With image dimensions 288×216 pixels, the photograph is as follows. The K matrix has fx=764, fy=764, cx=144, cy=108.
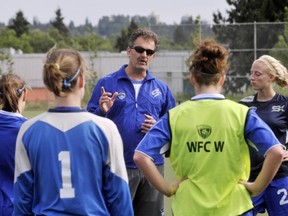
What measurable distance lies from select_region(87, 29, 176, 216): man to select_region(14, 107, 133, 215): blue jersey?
7.21 feet

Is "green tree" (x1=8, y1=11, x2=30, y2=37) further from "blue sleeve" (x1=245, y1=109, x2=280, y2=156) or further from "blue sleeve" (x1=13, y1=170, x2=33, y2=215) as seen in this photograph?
"blue sleeve" (x1=13, y1=170, x2=33, y2=215)

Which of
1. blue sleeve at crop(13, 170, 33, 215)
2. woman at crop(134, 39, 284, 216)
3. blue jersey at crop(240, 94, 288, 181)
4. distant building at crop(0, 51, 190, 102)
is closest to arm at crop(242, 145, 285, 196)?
woman at crop(134, 39, 284, 216)

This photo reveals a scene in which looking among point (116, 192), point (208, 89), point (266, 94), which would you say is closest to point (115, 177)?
point (116, 192)

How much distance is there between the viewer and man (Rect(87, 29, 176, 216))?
252 inches

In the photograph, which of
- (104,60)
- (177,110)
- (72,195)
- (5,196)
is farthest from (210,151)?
(104,60)

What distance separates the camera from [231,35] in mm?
28641

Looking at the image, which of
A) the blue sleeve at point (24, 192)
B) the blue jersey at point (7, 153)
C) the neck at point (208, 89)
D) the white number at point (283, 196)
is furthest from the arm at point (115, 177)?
the white number at point (283, 196)

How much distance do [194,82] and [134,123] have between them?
6.14 feet

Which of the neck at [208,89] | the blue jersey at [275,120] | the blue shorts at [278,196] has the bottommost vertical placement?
the blue shorts at [278,196]

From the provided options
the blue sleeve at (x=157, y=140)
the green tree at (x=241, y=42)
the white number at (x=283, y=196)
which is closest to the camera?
the blue sleeve at (x=157, y=140)

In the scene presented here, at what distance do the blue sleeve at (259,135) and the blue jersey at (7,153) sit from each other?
68.4 inches

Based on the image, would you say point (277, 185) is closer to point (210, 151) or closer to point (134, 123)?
point (134, 123)

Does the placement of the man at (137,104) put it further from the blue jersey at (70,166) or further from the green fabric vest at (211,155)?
the blue jersey at (70,166)

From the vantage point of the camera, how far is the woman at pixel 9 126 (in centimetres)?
529
